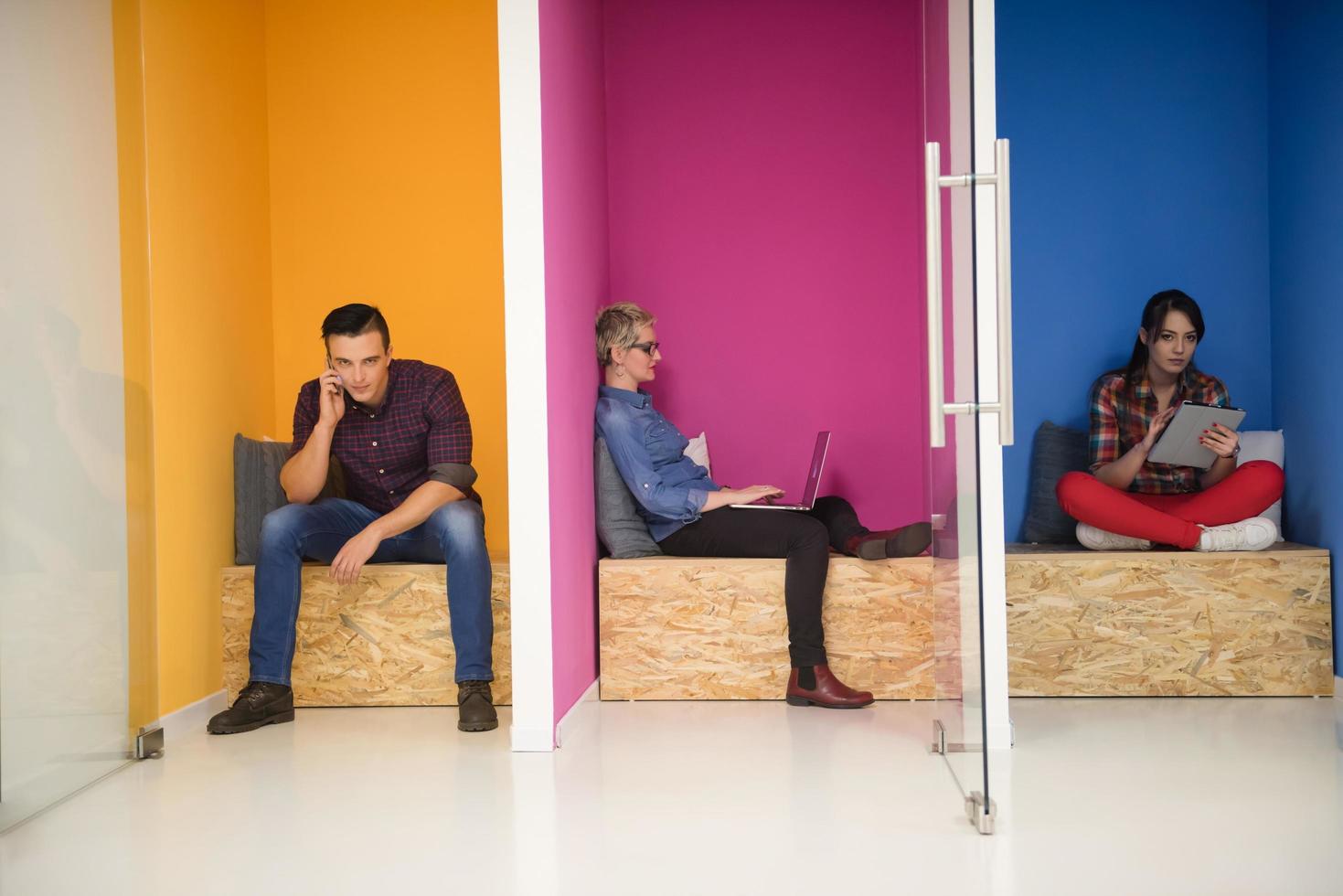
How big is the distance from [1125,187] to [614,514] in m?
2.12

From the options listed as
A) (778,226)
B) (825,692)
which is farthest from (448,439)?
(778,226)

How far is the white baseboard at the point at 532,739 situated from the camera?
3.09 m

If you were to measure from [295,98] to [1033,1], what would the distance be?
2628 millimetres

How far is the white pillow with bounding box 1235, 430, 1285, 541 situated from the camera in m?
3.92

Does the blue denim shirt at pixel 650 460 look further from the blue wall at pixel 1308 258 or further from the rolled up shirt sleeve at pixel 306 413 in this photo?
the blue wall at pixel 1308 258

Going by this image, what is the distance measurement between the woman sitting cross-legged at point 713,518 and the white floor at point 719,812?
0.18 metres

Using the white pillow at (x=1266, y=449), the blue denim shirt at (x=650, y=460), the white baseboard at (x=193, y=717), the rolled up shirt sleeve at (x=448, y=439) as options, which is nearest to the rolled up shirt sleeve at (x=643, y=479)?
the blue denim shirt at (x=650, y=460)

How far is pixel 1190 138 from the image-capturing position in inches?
165

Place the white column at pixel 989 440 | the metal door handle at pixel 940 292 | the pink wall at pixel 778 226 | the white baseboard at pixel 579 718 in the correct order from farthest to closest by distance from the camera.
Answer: the pink wall at pixel 778 226
the white baseboard at pixel 579 718
the white column at pixel 989 440
the metal door handle at pixel 940 292

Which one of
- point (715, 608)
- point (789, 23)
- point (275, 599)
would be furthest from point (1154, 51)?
point (275, 599)

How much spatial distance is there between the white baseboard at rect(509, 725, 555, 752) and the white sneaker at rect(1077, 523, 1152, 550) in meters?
1.80

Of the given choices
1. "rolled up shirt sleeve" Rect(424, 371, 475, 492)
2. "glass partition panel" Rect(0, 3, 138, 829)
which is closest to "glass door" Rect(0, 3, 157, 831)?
"glass partition panel" Rect(0, 3, 138, 829)

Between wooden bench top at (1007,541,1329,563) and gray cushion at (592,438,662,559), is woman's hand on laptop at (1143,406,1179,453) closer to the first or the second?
wooden bench top at (1007,541,1329,563)

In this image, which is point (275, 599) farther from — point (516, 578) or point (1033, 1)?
point (1033, 1)
